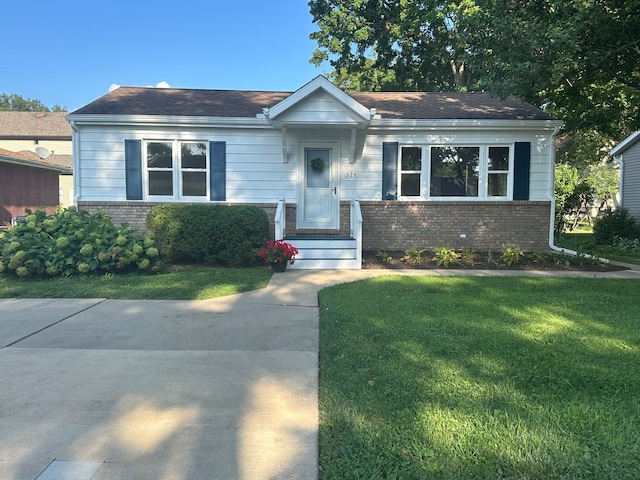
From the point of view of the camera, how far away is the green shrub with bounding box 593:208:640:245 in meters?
16.5

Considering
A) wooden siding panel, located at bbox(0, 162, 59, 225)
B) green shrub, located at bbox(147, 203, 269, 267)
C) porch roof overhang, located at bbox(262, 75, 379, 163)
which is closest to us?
green shrub, located at bbox(147, 203, 269, 267)

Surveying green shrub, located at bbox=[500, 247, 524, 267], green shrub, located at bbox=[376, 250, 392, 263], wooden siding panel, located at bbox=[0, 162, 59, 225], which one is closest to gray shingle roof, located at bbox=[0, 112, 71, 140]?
wooden siding panel, located at bbox=[0, 162, 59, 225]

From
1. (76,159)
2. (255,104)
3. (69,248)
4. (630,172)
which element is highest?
(255,104)

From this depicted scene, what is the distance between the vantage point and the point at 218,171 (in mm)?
11836

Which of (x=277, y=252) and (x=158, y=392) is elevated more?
(x=277, y=252)

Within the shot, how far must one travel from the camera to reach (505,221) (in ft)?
39.7

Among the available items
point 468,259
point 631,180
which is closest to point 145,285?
point 468,259

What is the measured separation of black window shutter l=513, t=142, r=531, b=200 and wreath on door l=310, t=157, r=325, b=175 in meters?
4.87

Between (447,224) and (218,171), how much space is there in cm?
595

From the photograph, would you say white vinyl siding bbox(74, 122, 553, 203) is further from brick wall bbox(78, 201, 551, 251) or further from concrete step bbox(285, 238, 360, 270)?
concrete step bbox(285, 238, 360, 270)

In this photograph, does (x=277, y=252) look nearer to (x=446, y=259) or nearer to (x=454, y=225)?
(x=446, y=259)

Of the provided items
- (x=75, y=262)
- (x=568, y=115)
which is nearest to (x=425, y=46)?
(x=568, y=115)

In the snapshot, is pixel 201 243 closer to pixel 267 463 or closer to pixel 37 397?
pixel 37 397

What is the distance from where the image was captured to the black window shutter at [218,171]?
11.8m
